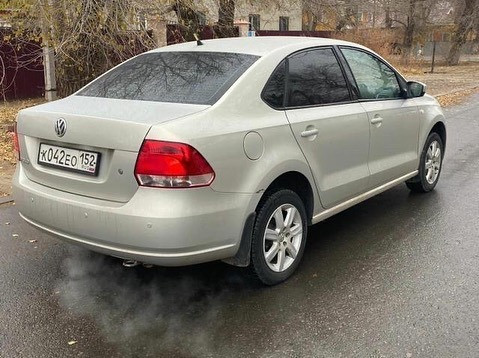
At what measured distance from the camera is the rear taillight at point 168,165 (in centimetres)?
303

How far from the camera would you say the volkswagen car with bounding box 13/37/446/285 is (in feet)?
10.1

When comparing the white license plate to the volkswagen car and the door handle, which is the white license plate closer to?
the volkswagen car

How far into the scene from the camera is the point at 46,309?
348 cm

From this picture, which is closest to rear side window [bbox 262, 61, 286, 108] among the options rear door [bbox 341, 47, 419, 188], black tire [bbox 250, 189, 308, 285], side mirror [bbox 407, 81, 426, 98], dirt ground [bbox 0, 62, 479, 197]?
black tire [bbox 250, 189, 308, 285]

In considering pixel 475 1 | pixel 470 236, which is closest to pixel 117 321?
pixel 470 236

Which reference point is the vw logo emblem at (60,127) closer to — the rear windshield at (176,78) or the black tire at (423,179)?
the rear windshield at (176,78)

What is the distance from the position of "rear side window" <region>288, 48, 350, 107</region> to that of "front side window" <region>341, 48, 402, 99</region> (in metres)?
0.25

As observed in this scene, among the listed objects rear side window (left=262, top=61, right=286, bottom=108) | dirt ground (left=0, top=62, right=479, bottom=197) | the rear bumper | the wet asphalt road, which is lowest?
the wet asphalt road

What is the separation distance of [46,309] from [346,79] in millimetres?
2849

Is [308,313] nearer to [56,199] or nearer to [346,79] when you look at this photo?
[56,199]

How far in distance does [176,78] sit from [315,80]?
108 centimetres

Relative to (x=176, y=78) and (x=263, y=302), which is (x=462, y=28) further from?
(x=263, y=302)

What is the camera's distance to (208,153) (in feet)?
10.3

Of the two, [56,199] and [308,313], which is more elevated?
[56,199]
